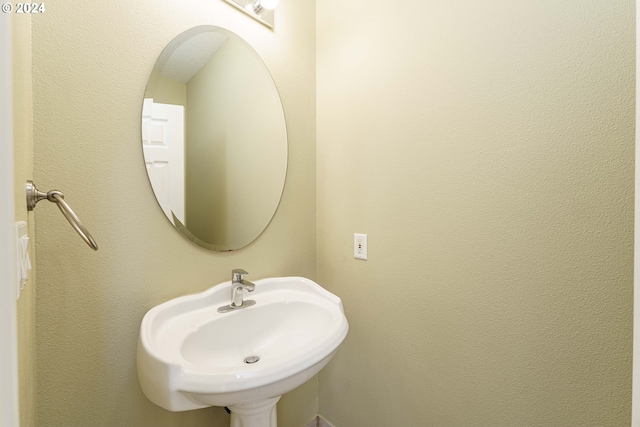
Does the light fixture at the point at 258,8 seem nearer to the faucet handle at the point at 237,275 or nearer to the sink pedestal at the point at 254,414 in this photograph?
the faucet handle at the point at 237,275

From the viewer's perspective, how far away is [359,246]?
1257mm

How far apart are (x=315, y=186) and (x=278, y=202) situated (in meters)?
0.25

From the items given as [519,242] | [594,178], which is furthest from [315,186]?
[594,178]

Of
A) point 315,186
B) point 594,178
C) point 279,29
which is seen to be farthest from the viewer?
point 315,186

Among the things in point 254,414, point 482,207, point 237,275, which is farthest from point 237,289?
point 482,207

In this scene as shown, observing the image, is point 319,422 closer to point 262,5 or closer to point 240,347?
point 240,347

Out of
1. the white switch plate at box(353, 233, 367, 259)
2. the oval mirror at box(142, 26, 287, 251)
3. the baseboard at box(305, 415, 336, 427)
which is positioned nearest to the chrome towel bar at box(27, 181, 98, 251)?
the oval mirror at box(142, 26, 287, 251)

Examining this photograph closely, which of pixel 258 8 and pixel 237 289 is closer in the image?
pixel 237 289

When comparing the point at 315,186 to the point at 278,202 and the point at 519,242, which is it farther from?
the point at 519,242

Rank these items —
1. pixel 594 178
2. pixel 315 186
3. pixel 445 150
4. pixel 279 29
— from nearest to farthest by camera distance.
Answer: pixel 594 178 → pixel 445 150 → pixel 279 29 → pixel 315 186

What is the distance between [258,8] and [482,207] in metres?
1.17

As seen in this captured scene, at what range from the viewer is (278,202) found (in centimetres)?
127

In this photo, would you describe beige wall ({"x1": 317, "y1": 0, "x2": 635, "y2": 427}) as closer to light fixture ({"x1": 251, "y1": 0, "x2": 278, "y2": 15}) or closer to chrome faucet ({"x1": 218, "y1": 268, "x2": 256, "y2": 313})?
light fixture ({"x1": 251, "y1": 0, "x2": 278, "y2": 15})

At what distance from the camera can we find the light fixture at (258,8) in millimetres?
1130
